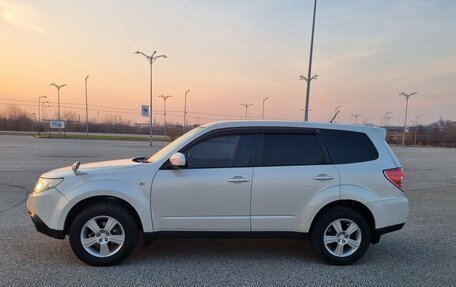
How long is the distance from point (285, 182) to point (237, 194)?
60 centimetres

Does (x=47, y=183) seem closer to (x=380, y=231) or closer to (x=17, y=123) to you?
(x=380, y=231)

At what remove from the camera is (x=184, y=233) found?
4.45 m

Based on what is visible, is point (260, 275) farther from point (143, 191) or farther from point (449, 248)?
point (449, 248)

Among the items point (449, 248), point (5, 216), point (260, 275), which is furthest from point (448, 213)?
point (5, 216)

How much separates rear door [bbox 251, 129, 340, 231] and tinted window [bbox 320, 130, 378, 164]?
17cm

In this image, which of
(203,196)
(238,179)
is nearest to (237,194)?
(238,179)

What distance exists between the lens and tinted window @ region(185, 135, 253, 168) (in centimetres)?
451

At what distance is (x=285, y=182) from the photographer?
4438 mm

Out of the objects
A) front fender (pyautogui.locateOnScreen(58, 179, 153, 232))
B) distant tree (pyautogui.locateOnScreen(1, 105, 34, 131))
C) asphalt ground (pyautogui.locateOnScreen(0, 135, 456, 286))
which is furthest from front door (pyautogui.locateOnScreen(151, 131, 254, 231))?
distant tree (pyautogui.locateOnScreen(1, 105, 34, 131))

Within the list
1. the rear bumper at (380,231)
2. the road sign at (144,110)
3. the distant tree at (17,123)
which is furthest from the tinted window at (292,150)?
the distant tree at (17,123)

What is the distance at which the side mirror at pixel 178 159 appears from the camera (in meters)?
4.26

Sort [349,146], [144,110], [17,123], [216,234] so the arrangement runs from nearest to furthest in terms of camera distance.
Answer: [216,234] → [349,146] → [144,110] → [17,123]

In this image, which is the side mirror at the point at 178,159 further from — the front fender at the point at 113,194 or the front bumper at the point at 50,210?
the front bumper at the point at 50,210

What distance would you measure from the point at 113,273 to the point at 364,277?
9.41 ft
